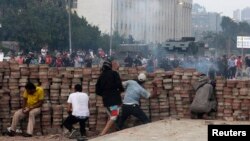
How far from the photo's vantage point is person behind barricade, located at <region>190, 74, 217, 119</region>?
17.0m

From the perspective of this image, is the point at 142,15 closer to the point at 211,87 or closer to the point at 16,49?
the point at 16,49

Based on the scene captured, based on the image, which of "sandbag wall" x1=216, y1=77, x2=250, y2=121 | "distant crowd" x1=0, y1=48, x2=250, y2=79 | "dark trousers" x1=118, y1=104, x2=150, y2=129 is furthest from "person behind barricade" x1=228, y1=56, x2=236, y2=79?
"dark trousers" x1=118, y1=104, x2=150, y2=129

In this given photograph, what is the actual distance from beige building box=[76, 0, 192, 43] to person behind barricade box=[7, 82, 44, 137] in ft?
166

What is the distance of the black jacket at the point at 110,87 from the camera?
15648mm

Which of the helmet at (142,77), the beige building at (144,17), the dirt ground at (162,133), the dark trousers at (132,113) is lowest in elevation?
the dirt ground at (162,133)

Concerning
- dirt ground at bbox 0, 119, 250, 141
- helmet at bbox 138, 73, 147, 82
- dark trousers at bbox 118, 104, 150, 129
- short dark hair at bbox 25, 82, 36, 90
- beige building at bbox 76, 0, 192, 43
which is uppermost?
beige building at bbox 76, 0, 192, 43

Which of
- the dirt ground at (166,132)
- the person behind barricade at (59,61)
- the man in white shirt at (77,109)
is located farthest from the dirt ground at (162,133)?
the person behind barricade at (59,61)

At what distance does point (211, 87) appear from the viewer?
17.2 m

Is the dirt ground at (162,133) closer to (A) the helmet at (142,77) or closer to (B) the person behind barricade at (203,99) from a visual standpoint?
(B) the person behind barricade at (203,99)

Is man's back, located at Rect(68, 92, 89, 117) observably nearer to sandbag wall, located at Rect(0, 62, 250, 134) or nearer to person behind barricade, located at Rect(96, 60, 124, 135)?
person behind barricade, located at Rect(96, 60, 124, 135)

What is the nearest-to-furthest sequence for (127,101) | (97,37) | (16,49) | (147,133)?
(147,133)
(127,101)
(16,49)
(97,37)

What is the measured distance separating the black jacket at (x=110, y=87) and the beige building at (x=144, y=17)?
2002 inches

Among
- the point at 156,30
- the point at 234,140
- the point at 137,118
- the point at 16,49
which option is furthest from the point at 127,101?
the point at 156,30

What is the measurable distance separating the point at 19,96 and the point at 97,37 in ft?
157
